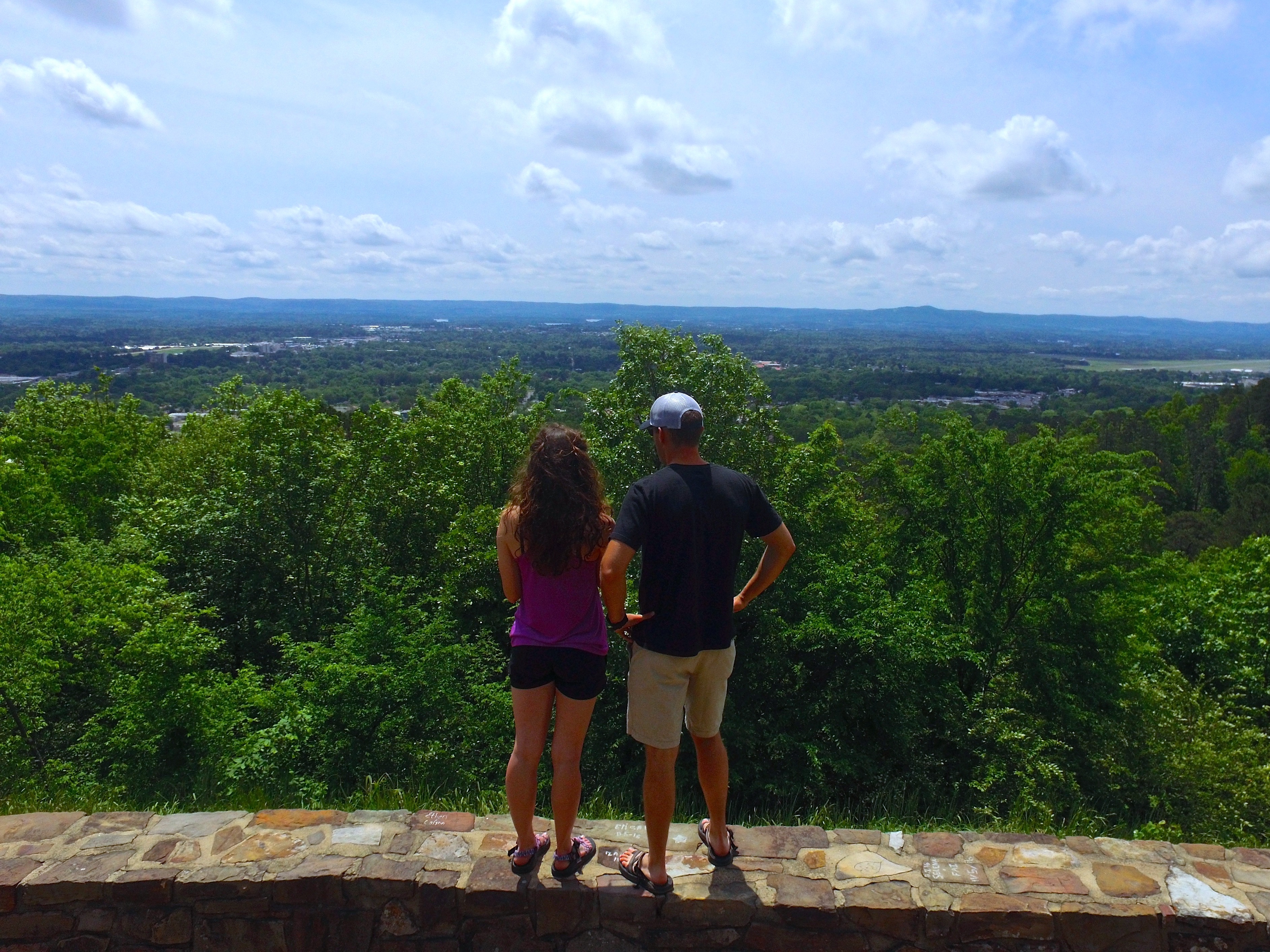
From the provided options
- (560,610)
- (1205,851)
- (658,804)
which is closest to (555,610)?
(560,610)

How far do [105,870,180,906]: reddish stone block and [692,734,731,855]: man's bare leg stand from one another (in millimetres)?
2309

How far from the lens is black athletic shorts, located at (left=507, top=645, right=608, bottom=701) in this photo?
3170 millimetres

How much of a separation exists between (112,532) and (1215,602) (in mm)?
Answer: 21999

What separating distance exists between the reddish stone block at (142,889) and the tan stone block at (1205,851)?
180 inches

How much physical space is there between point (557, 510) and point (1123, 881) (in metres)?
2.91

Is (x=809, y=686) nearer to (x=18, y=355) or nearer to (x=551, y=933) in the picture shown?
(x=551, y=933)

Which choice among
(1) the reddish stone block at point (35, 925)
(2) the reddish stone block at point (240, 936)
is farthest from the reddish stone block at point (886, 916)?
(1) the reddish stone block at point (35, 925)

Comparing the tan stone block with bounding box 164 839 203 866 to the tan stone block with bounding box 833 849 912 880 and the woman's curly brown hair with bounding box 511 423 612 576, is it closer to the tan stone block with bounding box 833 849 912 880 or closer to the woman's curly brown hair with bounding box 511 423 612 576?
the woman's curly brown hair with bounding box 511 423 612 576

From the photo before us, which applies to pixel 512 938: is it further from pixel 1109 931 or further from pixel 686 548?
pixel 1109 931

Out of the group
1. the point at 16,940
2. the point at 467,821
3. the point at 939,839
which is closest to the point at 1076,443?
the point at 939,839

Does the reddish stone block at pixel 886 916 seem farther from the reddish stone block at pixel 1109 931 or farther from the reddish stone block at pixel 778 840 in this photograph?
the reddish stone block at pixel 1109 931

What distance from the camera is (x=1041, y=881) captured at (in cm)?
333

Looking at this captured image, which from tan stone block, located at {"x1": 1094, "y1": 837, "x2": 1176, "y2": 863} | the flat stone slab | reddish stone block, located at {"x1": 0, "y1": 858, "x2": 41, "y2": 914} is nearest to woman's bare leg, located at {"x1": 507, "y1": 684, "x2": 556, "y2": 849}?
the flat stone slab

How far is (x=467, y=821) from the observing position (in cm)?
378
